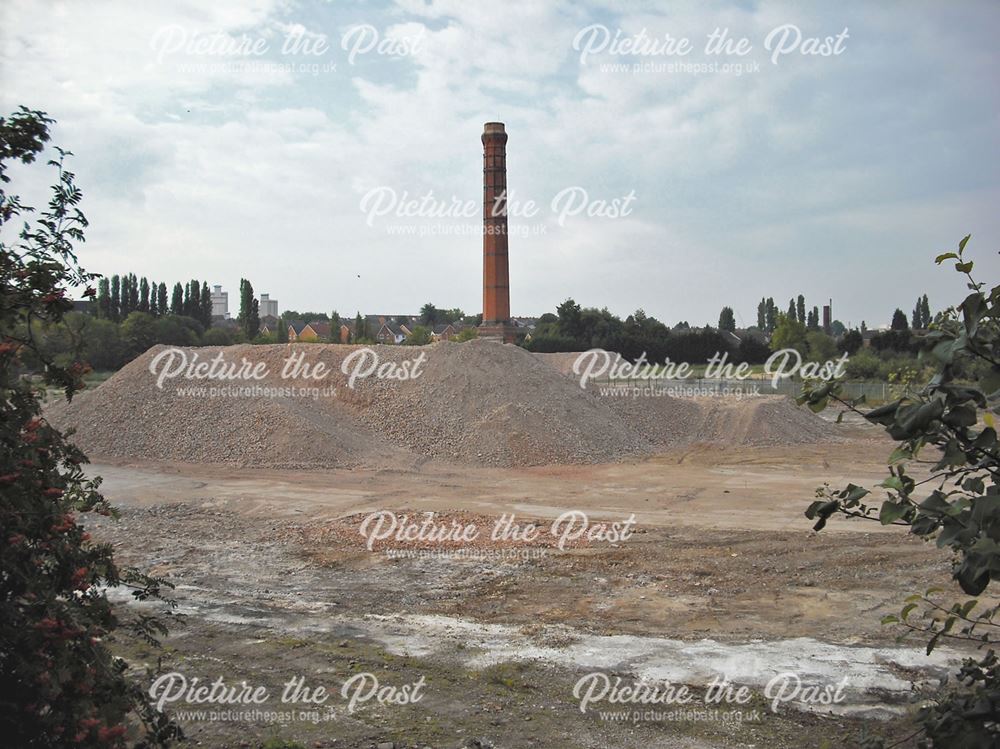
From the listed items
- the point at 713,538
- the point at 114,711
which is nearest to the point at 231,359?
the point at 713,538

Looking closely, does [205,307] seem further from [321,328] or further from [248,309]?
[321,328]

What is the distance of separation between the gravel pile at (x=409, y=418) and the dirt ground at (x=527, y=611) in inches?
197

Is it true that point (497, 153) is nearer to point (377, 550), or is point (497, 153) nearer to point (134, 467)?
point (134, 467)

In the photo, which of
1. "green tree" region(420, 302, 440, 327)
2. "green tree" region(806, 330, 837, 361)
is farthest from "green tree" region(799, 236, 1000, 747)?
"green tree" region(420, 302, 440, 327)

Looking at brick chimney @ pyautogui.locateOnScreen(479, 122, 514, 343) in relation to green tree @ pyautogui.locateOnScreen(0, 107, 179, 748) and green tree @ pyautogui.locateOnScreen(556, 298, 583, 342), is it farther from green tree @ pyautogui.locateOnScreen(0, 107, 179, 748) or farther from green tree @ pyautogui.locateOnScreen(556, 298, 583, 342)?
green tree @ pyautogui.locateOnScreen(0, 107, 179, 748)

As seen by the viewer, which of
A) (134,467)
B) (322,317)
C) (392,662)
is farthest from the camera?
(322,317)

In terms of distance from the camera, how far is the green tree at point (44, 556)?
283 cm

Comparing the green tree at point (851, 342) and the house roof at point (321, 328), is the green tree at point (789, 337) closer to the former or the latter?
the green tree at point (851, 342)

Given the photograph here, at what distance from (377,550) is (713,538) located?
21.1 feet

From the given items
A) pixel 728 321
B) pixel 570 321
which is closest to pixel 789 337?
pixel 570 321

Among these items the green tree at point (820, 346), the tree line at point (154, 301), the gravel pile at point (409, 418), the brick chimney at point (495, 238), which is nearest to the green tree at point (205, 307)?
the tree line at point (154, 301)

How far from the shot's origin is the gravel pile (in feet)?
80.1

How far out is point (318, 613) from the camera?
10438 mm

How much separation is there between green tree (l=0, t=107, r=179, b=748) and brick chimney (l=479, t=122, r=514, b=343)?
45.8 m
